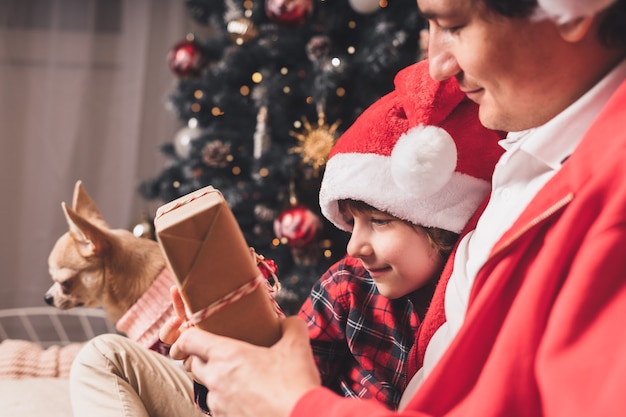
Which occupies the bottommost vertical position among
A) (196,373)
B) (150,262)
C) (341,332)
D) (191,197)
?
(150,262)

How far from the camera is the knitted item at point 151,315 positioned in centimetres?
149

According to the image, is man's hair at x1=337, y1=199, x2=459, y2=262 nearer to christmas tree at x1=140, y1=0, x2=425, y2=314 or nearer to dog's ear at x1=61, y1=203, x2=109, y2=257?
dog's ear at x1=61, y1=203, x2=109, y2=257

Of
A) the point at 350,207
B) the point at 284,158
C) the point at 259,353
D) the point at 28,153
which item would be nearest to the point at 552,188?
the point at 259,353

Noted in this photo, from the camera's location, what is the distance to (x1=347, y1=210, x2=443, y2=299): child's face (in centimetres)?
104

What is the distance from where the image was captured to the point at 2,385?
1.50 m

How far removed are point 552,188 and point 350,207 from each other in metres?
0.48

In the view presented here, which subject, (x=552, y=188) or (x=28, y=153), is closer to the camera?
(x=552, y=188)

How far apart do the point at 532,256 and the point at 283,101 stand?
5.40 ft

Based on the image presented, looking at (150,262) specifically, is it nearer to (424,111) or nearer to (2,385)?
(2,385)

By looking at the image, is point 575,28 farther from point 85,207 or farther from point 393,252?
point 85,207

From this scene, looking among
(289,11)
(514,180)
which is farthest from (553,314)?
(289,11)

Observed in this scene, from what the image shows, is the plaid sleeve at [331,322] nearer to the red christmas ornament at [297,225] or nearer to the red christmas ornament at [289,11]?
the red christmas ornament at [297,225]

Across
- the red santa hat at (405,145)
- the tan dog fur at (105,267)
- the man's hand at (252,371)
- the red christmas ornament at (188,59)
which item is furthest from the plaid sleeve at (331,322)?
the red christmas ornament at (188,59)

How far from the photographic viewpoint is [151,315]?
1.50m
